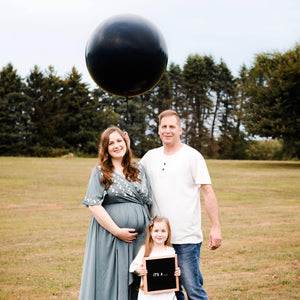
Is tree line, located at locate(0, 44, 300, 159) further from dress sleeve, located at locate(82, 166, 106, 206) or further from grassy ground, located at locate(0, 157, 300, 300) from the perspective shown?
dress sleeve, located at locate(82, 166, 106, 206)

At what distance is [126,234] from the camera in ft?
10.0

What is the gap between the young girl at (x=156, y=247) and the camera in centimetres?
302

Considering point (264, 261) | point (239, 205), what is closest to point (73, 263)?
point (264, 261)

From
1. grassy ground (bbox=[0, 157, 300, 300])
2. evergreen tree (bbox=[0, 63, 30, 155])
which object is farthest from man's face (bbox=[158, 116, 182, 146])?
evergreen tree (bbox=[0, 63, 30, 155])

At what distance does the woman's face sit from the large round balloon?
59 cm

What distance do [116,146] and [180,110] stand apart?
148ft

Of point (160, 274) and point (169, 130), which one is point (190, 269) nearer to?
point (160, 274)

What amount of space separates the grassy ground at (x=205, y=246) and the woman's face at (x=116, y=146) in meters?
2.29

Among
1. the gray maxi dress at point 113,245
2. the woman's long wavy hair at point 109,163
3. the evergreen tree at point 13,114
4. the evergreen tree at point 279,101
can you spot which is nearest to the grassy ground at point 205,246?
the gray maxi dress at point 113,245

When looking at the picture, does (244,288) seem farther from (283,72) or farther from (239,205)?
(283,72)

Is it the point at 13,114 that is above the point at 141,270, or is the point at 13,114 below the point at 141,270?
above

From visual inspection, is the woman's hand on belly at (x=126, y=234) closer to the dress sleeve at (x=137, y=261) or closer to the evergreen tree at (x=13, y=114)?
the dress sleeve at (x=137, y=261)

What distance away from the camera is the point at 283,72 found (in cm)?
2817

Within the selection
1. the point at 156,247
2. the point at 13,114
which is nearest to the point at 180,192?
the point at 156,247
